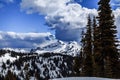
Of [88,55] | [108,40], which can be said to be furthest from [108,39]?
[88,55]

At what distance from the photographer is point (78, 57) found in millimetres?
67625

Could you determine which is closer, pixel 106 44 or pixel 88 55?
pixel 106 44

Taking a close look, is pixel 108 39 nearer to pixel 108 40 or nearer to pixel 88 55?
pixel 108 40

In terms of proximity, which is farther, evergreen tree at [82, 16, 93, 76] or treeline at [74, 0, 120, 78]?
evergreen tree at [82, 16, 93, 76]

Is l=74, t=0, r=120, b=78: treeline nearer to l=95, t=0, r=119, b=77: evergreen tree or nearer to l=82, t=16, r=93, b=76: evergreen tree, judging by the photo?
l=95, t=0, r=119, b=77: evergreen tree

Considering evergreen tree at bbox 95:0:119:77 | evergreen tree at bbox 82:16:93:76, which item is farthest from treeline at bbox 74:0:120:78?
evergreen tree at bbox 82:16:93:76

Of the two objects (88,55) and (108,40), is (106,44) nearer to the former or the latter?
(108,40)

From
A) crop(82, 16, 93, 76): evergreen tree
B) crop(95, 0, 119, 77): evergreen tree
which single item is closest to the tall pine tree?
crop(95, 0, 119, 77): evergreen tree

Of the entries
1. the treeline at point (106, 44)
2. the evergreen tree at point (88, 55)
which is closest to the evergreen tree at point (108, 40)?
the treeline at point (106, 44)

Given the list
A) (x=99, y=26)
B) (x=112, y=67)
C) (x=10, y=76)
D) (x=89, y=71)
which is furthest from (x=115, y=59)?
(x=10, y=76)

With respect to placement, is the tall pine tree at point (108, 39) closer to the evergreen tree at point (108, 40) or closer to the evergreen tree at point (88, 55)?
the evergreen tree at point (108, 40)

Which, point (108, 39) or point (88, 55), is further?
point (88, 55)

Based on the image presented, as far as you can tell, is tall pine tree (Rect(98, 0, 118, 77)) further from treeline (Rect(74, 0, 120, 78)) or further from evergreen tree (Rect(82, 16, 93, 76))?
evergreen tree (Rect(82, 16, 93, 76))

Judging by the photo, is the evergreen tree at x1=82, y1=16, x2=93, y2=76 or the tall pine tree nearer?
the tall pine tree
